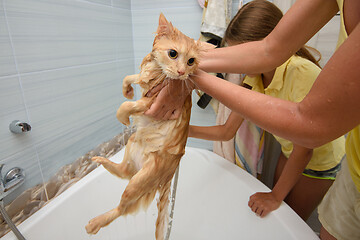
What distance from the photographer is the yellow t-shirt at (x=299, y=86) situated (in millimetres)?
991

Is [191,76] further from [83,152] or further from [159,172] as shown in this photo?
[83,152]

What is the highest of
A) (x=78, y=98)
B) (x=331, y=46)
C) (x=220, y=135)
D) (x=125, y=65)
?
(x=331, y=46)

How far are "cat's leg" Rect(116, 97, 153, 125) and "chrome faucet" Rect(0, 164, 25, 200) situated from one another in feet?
1.84

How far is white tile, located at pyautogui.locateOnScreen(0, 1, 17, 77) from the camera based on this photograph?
2.56 feet

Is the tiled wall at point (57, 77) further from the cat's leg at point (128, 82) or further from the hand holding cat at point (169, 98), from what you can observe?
the hand holding cat at point (169, 98)

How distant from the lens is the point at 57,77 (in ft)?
3.35

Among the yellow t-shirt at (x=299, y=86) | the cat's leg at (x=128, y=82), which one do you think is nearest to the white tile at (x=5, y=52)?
the cat's leg at (x=128, y=82)

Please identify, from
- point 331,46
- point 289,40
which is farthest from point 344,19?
point 331,46

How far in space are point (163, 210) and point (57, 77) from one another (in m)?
0.79

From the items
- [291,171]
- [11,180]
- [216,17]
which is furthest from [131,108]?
[216,17]

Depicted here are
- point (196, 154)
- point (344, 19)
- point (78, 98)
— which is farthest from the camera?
point (196, 154)

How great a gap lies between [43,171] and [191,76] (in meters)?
0.89

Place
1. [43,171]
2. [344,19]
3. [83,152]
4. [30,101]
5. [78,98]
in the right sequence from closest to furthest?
[344,19]
[30,101]
[43,171]
[78,98]
[83,152]

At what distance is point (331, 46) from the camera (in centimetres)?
135
